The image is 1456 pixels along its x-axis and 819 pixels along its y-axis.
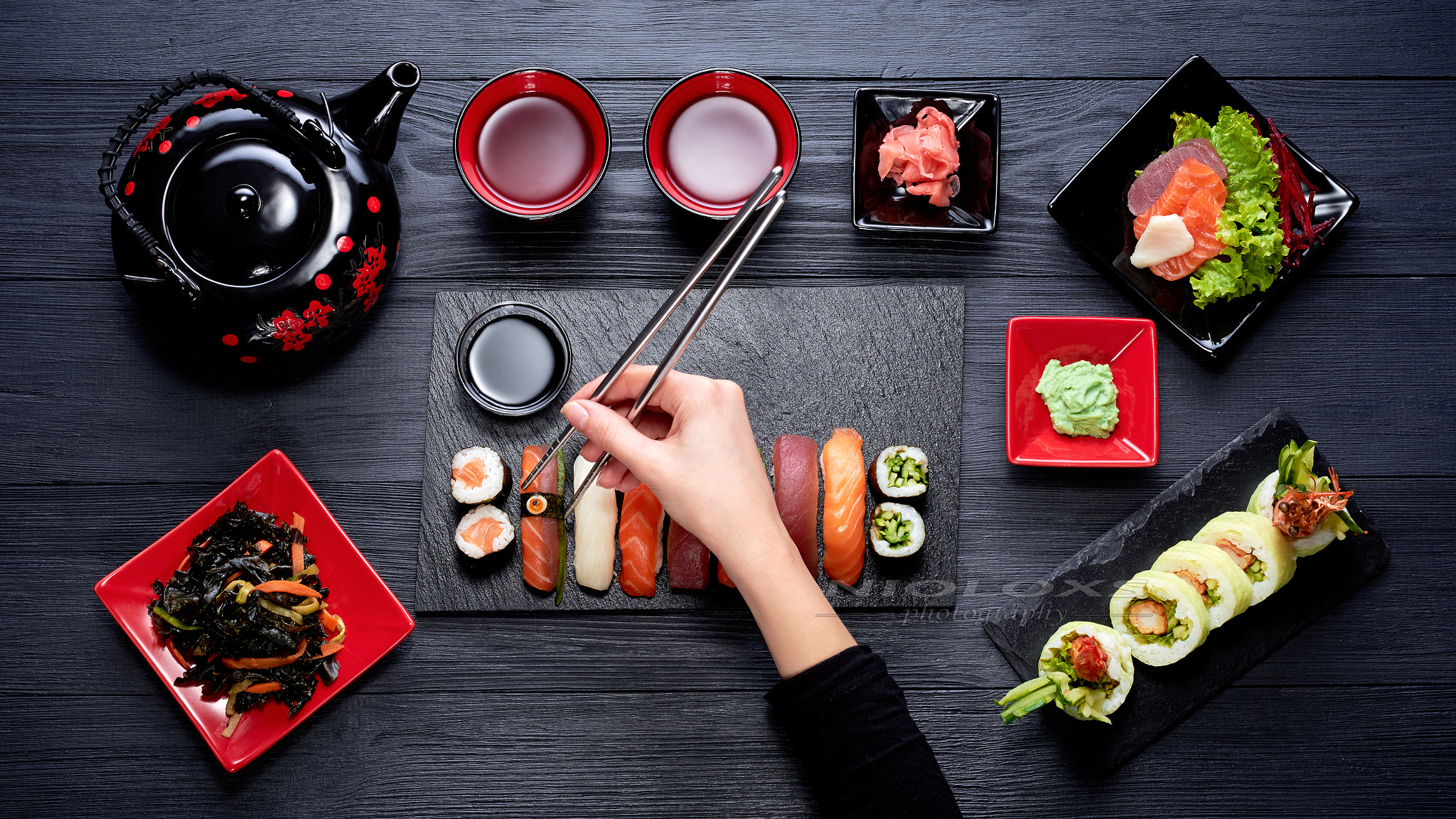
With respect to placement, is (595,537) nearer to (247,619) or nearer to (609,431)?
(609,431)

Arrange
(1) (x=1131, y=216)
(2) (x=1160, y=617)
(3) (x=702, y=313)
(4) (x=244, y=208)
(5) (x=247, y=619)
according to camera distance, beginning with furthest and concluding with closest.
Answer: (1) (x=1131, y=216), (2) (x=1160, y=617), (5) (x=247, y=619), (4) (x=244, y=208), (3) (x=702, y=313)

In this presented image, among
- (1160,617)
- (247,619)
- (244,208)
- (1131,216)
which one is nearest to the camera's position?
(244,208)

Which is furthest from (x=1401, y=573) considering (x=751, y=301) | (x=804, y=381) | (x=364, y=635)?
(x=364, y=635)

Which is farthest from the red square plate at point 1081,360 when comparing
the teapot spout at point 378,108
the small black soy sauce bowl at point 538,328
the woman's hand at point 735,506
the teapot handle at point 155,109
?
the teapot handle at point 155,109

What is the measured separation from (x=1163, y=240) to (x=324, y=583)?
77.4 inches

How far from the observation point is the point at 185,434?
6.03 ft

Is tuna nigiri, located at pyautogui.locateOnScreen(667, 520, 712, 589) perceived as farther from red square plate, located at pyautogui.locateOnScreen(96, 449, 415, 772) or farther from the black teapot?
the black teapot

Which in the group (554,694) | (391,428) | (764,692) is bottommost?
(554,694)

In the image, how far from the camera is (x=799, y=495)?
1761mm

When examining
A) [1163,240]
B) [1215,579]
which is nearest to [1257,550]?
[1215,579]

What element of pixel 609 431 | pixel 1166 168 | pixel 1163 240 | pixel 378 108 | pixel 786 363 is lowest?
pixel 609 431

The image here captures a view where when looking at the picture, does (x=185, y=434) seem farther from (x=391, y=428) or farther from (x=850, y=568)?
(x=850, y=568)

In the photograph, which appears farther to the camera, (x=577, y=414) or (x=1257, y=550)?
(x=1257, y=550)

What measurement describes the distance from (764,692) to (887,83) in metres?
1.41
